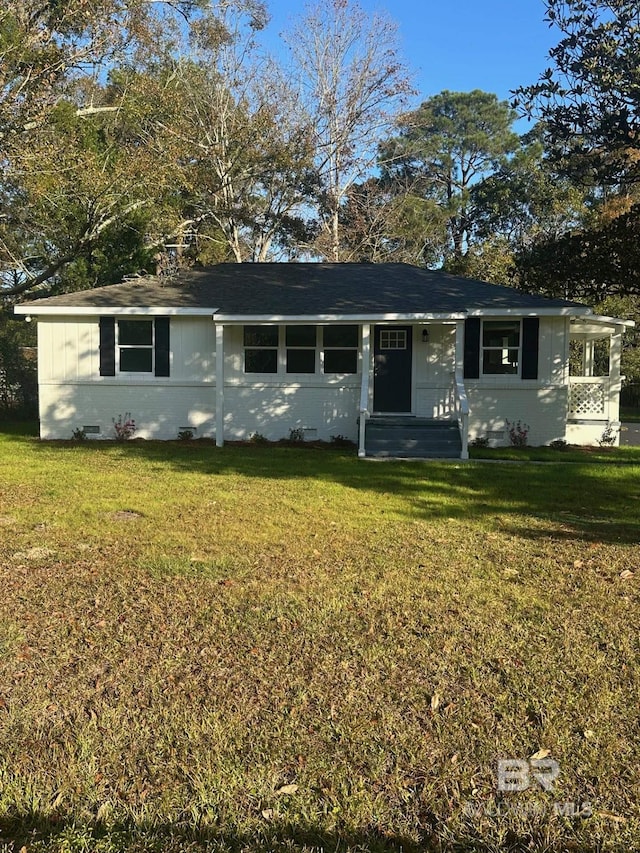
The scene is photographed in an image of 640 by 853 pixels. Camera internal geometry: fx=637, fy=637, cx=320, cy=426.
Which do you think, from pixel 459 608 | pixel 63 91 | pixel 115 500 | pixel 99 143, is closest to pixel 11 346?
pixel 99 143

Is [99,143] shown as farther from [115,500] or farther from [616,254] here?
[616,254]

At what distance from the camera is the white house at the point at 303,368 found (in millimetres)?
13727

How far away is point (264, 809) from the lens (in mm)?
2457

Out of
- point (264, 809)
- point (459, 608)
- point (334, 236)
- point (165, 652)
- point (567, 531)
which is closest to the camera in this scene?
point (264, 809)

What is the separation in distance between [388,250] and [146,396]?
1883cm

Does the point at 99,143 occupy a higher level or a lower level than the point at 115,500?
higher

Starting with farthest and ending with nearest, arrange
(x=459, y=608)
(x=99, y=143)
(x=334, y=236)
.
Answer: (x=334, y=236) < (x=99, y=143) < (x=459, y=608)

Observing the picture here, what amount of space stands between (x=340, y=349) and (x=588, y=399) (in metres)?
5.70

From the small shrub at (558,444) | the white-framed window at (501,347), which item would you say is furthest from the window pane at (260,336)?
Answer: the small shrub at (558,444)

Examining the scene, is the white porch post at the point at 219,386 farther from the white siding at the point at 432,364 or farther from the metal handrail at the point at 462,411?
the metal handrail at the point at 462,411

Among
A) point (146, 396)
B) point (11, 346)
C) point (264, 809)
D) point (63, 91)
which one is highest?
point (63, 91)

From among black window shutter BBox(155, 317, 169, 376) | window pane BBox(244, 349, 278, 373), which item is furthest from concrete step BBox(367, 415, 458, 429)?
black window shutter BBox(155, 317, 169, 376)

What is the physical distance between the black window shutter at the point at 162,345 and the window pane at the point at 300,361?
108 inches

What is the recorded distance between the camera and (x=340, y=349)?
14.3 metres
